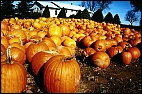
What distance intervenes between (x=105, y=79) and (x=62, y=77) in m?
1.57

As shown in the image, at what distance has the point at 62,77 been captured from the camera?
3824mm

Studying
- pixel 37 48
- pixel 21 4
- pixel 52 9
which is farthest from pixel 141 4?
pixel 37 48

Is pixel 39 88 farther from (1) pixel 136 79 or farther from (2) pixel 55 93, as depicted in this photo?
(1) pixel 136 79

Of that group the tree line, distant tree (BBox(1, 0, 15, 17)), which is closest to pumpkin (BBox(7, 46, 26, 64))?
the tree line

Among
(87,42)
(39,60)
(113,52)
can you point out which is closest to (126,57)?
(113,52)

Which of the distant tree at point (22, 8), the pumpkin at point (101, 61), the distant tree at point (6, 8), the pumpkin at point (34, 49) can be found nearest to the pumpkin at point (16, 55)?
the pumpkin at point (34, 49)

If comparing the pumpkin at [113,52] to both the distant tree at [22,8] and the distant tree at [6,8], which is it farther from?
the distant tree at [22,8]

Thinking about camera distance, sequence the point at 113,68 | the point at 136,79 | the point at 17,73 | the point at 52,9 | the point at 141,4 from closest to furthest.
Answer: the point at 17,73
the point at 136,79
the point at 113,68
the point at 141,4
the point at 52,9

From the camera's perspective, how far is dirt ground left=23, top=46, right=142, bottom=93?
4.29 meters

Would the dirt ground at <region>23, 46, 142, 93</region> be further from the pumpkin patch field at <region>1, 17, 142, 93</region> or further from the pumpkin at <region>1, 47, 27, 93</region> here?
the pumpkin at <region>1, 47, 27, 93</region>

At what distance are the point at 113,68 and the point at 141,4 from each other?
3311 centimetres

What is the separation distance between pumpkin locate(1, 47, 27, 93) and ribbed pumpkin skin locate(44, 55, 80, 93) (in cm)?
49

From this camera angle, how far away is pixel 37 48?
5.43m

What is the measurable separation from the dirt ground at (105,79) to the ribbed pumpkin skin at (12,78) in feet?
0.79
